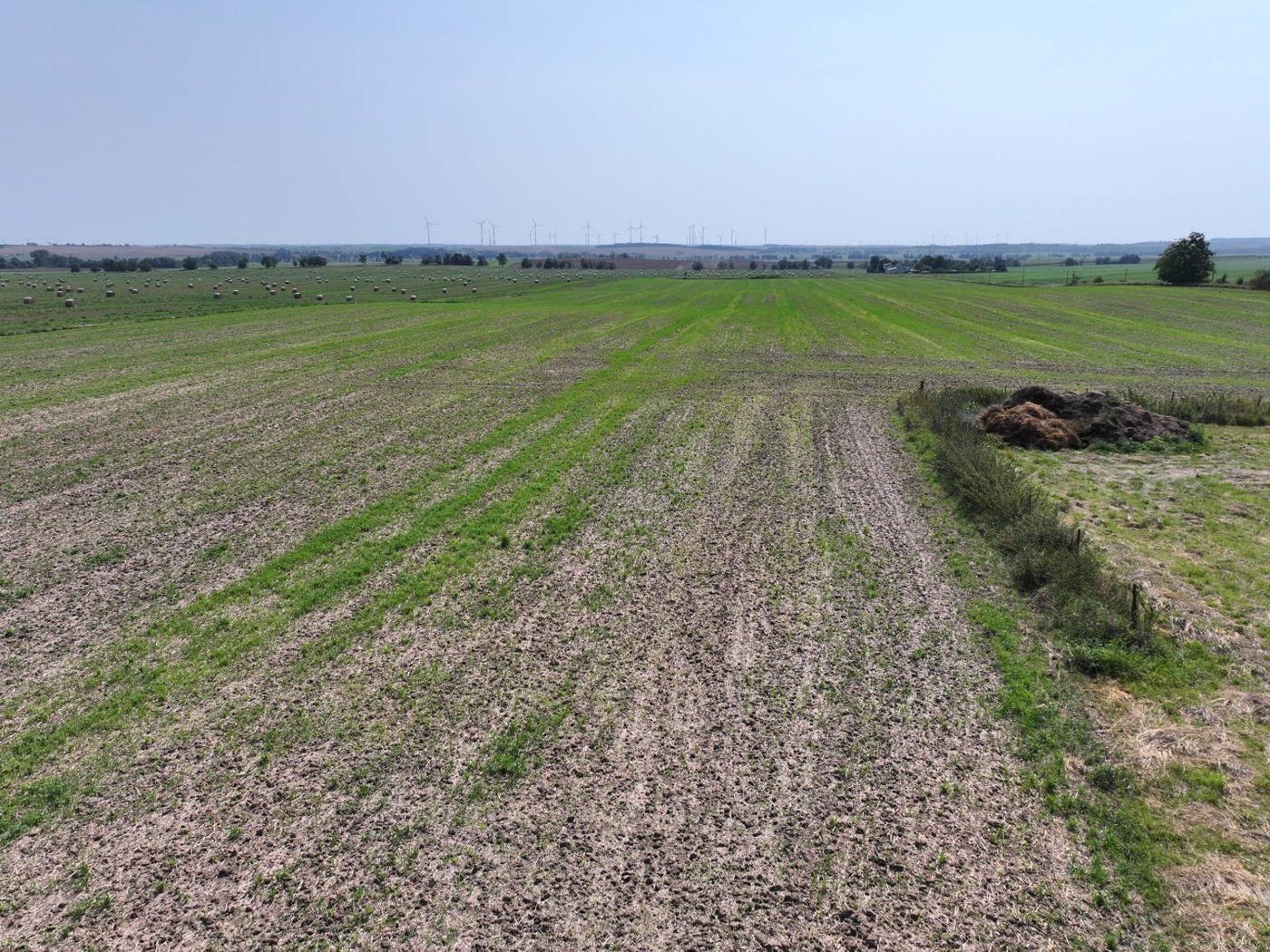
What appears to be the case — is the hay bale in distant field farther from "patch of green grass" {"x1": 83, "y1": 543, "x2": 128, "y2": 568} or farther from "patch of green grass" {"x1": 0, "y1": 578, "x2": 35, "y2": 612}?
"patch of green grass" {"x1": 0, "y1": 578, "x2": 35, "y2": 612}

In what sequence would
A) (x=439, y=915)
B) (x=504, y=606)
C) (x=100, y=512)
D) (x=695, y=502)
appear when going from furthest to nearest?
(x=695, y=502) → (x=100, y=512) → (x=504, y=606) → (x=439, y=915)

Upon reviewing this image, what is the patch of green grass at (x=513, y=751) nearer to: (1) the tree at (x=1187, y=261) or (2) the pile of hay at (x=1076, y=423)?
(2) the pile of hay at (x=1076, y=423)

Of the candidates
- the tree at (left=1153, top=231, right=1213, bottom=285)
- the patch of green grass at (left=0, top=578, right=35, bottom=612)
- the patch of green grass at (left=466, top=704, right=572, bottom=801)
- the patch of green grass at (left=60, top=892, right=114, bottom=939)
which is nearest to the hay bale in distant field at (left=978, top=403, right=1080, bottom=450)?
the patch of green grass at (left=466, top=704, right=572, bottom=801)

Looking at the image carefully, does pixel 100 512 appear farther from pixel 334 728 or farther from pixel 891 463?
pixel 891 463

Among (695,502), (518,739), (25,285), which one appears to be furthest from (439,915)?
(25,285)

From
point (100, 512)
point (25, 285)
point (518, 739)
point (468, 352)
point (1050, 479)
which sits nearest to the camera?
point (518, 739)

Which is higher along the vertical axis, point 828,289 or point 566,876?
point 828,289

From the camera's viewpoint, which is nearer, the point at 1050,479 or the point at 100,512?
the point at 100,512
